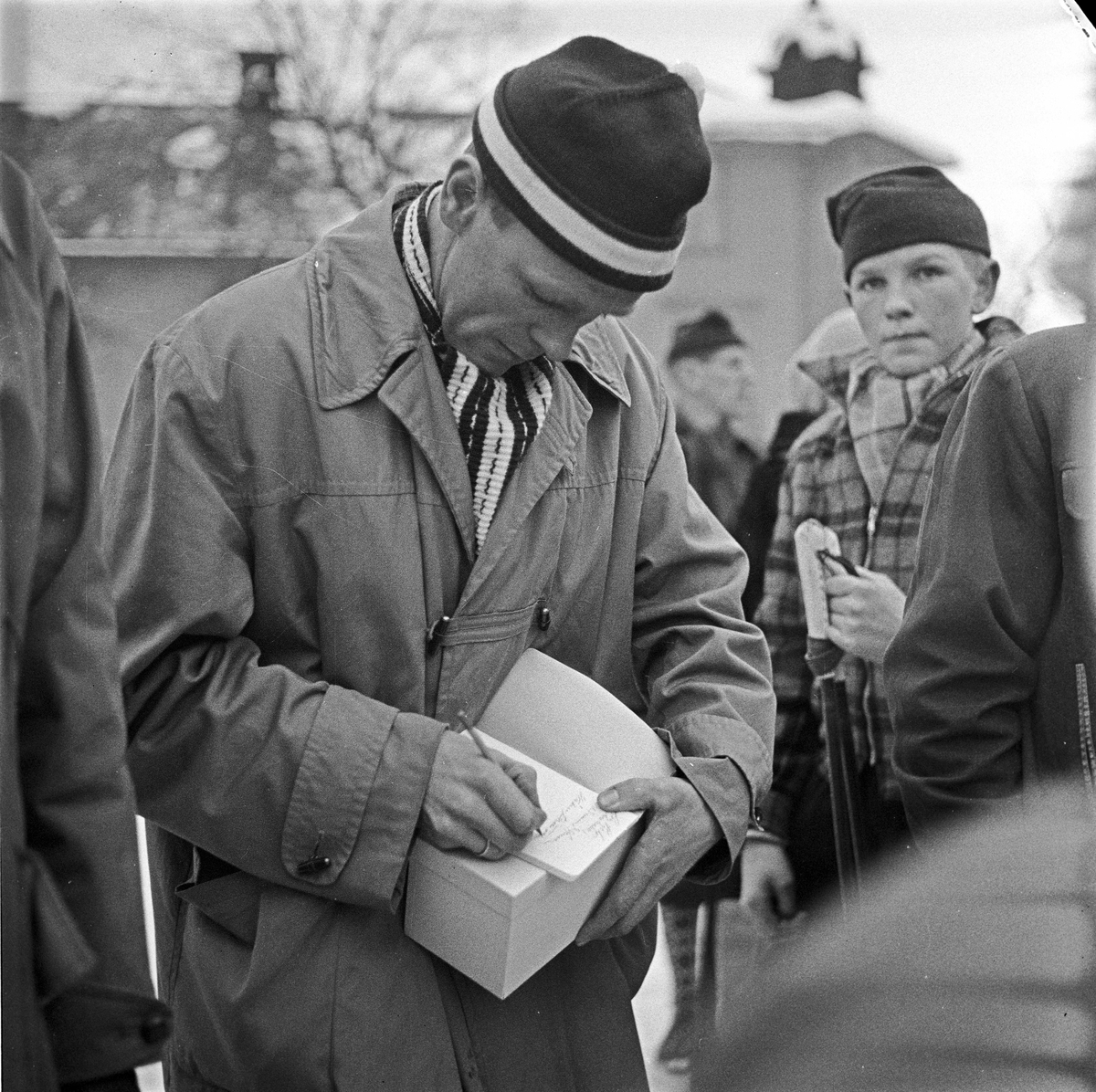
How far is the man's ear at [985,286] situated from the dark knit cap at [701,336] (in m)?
0.39

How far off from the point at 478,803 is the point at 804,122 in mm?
1137

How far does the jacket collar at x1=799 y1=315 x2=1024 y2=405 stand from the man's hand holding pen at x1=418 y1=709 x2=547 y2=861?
2.69 ft

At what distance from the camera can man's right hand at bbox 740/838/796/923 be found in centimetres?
239

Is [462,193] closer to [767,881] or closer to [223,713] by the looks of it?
[223,713]

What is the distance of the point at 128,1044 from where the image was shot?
1.62m

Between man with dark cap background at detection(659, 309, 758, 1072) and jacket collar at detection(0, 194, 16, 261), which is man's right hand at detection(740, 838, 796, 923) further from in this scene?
jacket collar at detection(0, 194, 16, 261)

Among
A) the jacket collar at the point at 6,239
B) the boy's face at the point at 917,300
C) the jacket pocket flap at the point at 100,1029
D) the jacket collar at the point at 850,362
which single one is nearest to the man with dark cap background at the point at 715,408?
the jacket collar at the point at 850,362

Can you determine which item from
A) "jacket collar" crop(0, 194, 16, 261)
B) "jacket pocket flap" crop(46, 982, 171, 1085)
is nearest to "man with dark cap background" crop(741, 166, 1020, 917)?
"jacket pocket flap" crop(46, 982, 171, 1085)

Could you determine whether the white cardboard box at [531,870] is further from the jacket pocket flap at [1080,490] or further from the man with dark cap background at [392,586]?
the jacket pocket flap at [1080,490]

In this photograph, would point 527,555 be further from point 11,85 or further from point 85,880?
point 11,85

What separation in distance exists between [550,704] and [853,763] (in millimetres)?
597

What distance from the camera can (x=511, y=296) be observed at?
2.01m

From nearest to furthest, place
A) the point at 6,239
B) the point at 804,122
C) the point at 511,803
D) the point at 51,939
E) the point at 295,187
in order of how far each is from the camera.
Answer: the point at 51,939 < the point at 6,239 < the point at 511,803 < the point at 295,187 < the point at 804,122

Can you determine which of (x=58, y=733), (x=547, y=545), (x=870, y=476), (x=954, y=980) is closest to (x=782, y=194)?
(x=870, y=476)
